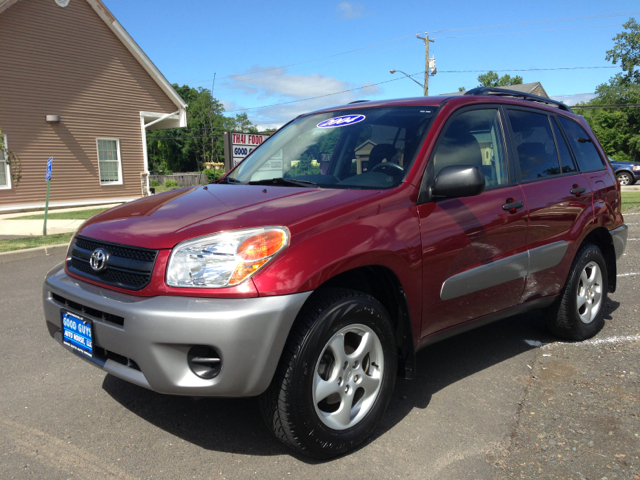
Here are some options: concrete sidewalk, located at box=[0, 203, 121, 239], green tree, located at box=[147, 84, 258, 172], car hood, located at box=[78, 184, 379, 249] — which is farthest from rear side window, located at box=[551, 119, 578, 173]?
green tree, located at box=[147, 84, 258, 172]

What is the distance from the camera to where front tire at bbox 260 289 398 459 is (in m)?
2.52

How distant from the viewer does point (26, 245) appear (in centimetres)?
942

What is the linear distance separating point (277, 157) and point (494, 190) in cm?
156

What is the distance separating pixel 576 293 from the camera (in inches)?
170

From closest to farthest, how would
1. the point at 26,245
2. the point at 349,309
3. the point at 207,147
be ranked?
the point at 349,309 → the point at 26,245 → the point at 207,147

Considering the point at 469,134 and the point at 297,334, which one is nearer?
the point at 297,334

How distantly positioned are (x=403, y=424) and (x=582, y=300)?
2.16 metres

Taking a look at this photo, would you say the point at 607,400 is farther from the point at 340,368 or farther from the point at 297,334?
the point at 297,334

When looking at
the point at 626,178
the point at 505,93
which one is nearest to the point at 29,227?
the point at 505,93

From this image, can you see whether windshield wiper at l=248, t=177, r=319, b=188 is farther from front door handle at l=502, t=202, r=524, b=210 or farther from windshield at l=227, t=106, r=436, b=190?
front door handle at l=502, t=202, r=524, b=210

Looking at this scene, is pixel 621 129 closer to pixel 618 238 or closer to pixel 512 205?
pixel 618 238

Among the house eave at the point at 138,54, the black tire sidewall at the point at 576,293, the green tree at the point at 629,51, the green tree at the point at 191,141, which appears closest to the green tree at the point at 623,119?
the green tree at the point at 629,51

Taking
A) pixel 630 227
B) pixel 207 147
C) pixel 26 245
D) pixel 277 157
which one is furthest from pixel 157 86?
pixel 207 147

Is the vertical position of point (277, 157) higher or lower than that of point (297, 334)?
higher
